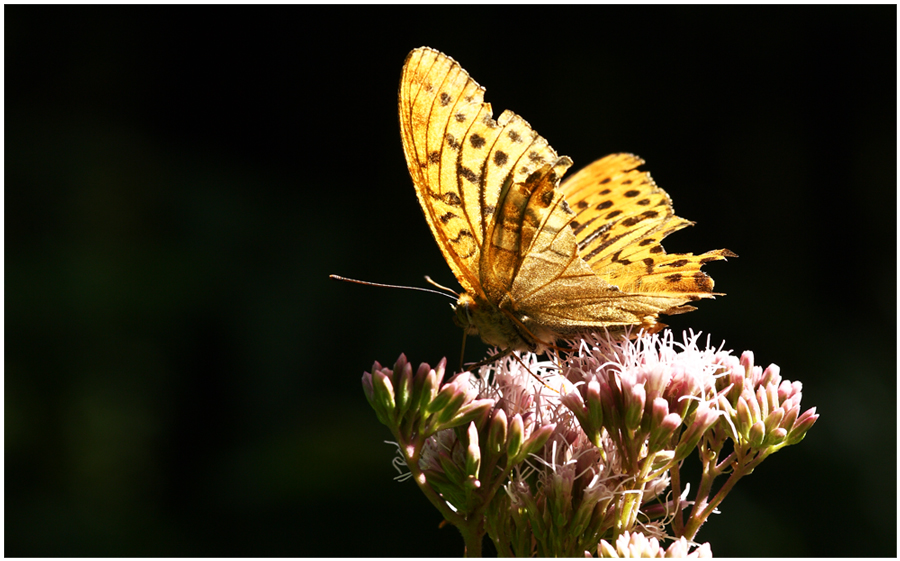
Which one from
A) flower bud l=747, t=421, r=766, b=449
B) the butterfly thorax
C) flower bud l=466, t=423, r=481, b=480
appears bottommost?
flower bud l=466, t=423, r=481, b=480

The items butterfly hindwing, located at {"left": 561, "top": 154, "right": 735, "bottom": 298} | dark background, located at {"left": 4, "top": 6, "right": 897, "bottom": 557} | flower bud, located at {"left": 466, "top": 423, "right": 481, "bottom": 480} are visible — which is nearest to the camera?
flower bud, located at {"left": 466, "top": 423, "right": 481, "bottom": 480}

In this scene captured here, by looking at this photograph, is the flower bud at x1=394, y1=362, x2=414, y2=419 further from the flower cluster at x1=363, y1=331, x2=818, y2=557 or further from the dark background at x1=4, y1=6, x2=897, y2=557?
the dark background at x1=4, y1=6, x2=897, y2=557


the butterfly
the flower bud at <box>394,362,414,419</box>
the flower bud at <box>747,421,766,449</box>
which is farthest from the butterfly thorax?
the flower bud at <box>747,421,766,449</box>

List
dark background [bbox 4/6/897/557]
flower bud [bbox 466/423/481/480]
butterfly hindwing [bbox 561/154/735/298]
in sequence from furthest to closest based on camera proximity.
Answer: dark background [bbox 4/6/897/557]
butterfly hindwing [bbox 561/154/735/298]
flower bud [bbox 466/423/481/480]

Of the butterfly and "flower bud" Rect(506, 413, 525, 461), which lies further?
the butterfly

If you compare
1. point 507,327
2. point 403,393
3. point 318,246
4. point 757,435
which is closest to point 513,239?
point 507,327

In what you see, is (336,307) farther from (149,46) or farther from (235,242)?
(149,46)

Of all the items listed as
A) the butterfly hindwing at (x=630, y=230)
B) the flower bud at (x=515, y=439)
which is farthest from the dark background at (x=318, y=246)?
the flower bud at (x=515, y=439)

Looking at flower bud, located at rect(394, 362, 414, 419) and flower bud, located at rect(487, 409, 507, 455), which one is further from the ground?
flower bud, located at rect(394, 362, 414, 419)
